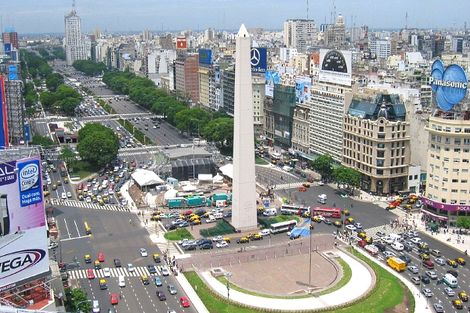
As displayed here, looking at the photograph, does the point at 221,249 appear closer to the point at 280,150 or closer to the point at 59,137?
the point at 280,150

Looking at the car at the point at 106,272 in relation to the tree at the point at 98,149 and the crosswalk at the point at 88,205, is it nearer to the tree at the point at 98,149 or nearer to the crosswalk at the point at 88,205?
the crosswalk at the point at 88,205

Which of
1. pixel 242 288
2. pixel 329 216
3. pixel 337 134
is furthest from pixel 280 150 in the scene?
pixel 242 288

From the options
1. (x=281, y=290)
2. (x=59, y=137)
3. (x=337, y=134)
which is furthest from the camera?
(x=59, y=137)

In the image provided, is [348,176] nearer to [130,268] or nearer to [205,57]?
[130,268]

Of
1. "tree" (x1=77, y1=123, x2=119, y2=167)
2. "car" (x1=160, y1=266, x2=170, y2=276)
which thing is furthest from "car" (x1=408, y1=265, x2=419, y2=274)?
"tree" (x1=77, y1=123, x2=119, y2=167)

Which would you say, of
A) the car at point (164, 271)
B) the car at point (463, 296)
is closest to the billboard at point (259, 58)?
the car at point (164, 271)

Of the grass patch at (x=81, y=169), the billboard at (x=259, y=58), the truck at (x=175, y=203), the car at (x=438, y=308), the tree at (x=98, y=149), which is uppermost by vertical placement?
the billboard at (x=259, y=58)
